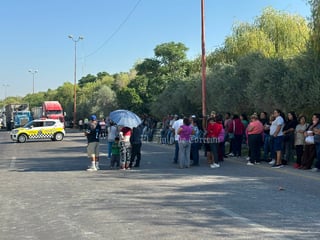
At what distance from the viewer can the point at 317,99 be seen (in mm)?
16531

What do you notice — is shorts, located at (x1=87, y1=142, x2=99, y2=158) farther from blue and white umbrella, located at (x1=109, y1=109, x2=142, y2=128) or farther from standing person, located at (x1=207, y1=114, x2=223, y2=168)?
standing person, located at (x1=207, y1=114, x2=223, y2=168)

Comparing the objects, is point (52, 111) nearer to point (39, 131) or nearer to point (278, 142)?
point (39, 131)

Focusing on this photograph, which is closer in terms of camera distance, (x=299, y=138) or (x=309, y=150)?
(x=309, y=150)

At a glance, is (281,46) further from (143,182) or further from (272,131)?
(143,182)

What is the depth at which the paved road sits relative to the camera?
22.9 ft

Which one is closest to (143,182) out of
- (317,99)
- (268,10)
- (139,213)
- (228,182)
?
(228,182)

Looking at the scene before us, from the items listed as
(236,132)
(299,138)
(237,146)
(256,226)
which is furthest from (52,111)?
(256,226)

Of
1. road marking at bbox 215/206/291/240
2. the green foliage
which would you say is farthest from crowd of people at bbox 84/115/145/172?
road marking at bbox 215/206/291/240

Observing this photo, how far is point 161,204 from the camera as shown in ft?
29.8

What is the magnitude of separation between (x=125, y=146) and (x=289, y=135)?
5.39 meters

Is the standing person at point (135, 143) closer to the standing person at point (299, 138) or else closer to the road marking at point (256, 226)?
the standing person at point (299, 138)

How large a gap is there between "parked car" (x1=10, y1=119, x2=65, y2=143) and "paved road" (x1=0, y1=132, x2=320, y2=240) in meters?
19.3

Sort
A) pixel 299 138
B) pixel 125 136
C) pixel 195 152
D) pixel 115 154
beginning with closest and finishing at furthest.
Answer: pixel 299 138
pixel 125 136
pixel 115 154
pixel 195 152

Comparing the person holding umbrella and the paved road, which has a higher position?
the person holding umbrella
